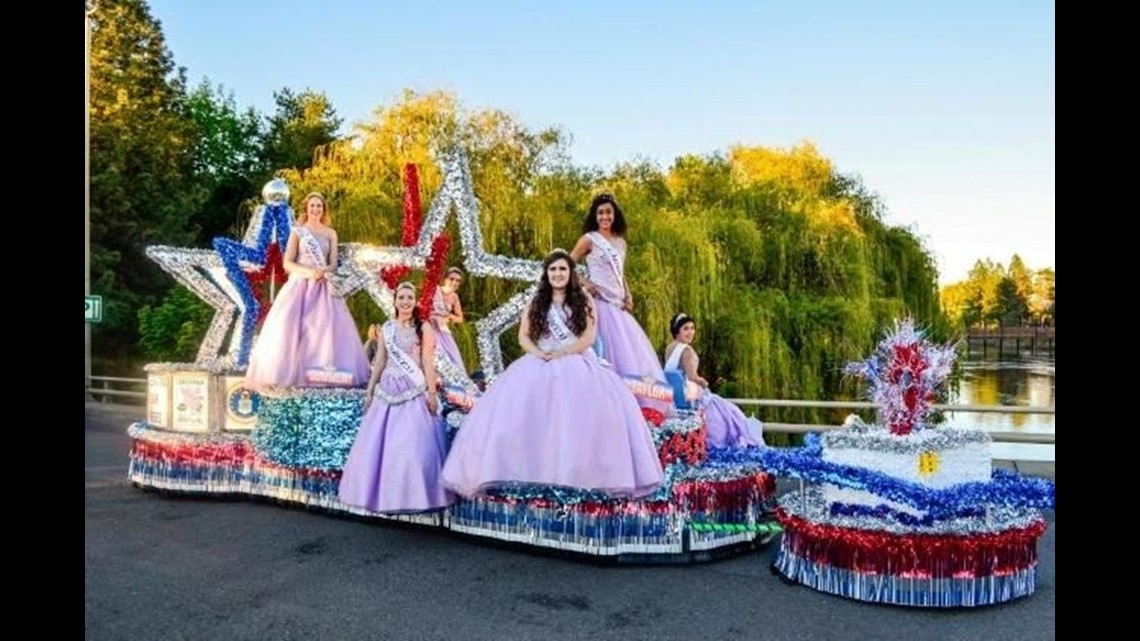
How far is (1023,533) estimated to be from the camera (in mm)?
5789

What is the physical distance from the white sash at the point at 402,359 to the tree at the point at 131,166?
20.7m

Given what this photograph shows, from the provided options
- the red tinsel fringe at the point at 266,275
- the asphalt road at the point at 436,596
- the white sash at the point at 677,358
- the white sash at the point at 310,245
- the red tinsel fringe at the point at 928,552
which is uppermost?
the white sash at the point at 310,245

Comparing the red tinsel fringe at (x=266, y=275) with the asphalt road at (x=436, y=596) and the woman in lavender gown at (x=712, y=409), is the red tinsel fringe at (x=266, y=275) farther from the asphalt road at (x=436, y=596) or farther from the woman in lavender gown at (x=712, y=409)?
the woman in lavender gown at (x=712, y=409)

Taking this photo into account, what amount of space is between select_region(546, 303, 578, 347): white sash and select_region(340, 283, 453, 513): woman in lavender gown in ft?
3.64

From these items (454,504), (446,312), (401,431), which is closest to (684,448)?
(454,504)

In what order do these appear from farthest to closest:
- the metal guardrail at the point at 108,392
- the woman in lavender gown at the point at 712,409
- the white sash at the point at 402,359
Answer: the metal guardrail at the point at 108,392 < the woman in lavender gown at the point at 712,409 < the white sash at the point at 402,359

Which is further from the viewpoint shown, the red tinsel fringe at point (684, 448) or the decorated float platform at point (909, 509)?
the red tinsel fringe at point (684, 448)

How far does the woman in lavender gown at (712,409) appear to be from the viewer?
8.32m

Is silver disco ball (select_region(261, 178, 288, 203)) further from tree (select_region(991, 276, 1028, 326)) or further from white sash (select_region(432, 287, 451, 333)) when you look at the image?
tree (select_region(991, 276, 1028, 326))

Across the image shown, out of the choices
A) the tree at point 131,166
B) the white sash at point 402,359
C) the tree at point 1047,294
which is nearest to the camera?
the tree at point 1047,294

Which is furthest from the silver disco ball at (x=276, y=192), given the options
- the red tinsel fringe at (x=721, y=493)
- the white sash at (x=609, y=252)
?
the red tinsel fringe at (x=721, y=493)

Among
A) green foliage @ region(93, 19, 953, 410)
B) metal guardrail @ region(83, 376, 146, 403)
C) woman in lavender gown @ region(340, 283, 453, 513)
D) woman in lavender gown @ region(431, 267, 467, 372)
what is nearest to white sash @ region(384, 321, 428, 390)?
woman in lavender gown @ region(340, 283, 453, 513)

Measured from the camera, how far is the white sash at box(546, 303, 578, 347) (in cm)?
679

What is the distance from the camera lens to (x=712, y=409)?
8438 mm
